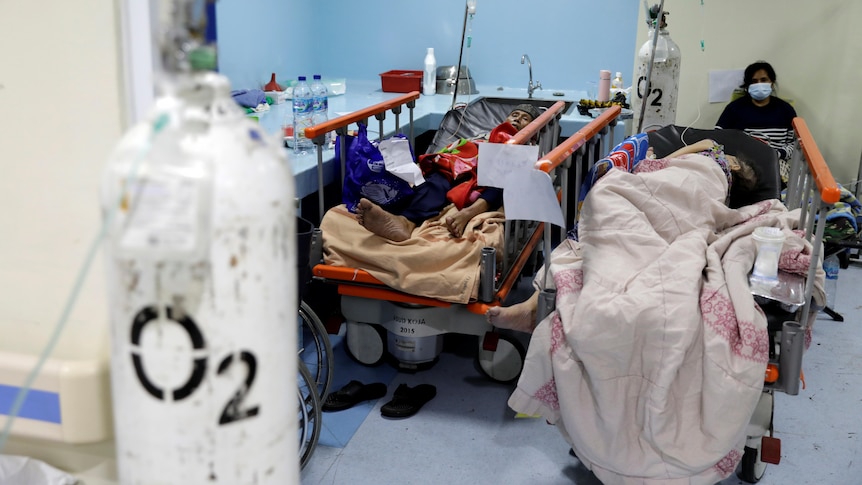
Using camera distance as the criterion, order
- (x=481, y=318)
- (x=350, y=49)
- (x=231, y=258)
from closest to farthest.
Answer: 1. (x=231, y=258)
2. (x=481, y=318)
3. (x=350, y=49)

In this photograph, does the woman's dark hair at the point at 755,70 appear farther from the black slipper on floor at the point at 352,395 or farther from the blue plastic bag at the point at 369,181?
the black slipper on floor at the point at 352,395

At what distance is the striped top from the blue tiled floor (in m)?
1.66

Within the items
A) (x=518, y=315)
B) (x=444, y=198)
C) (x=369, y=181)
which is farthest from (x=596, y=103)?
(x=518, y=315)

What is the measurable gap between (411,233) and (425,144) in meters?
1.95

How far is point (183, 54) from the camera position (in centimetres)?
75

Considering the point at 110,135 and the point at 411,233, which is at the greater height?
the point at 110,135

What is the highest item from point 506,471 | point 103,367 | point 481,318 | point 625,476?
point 103,367

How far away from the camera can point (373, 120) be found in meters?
4.10

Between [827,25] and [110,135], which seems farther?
[827,25]

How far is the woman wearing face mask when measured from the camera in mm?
4281

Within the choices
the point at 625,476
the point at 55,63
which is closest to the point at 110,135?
the point at 55,63

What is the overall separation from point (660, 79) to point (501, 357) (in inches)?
68.3

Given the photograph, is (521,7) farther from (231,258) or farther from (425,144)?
(231,258)

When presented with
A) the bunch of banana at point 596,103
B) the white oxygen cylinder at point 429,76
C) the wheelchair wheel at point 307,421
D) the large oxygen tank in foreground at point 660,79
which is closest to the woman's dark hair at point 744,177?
the large oxygen tank in foreground at point 660,79
